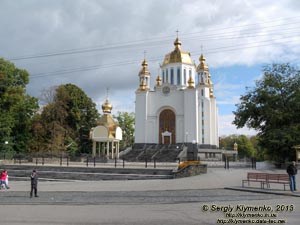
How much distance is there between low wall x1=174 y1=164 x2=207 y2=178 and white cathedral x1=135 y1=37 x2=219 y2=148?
81.6 ft

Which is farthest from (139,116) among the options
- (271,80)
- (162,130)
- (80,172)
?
(80,172)

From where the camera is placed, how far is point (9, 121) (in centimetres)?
4294

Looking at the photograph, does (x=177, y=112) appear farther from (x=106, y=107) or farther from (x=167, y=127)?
(x=106, y=107)

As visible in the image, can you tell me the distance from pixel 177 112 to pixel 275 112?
67.6 ft

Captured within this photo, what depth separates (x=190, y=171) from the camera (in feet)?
74.6

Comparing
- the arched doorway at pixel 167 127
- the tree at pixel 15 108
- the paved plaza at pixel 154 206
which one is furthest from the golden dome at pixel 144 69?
the paved plaza at pixel 154 206

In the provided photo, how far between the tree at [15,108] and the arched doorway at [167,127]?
61.3 ft

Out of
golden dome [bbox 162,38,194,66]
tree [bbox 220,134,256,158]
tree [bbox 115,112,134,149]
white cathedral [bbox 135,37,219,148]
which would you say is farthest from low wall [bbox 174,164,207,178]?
tree [bbox 220,134,256,158]

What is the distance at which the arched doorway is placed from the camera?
51.7 m

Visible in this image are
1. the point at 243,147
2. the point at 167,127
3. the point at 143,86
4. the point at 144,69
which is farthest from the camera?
the point at 243,147

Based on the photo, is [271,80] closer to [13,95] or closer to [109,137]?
[109,137]

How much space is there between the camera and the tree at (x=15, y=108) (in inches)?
1693

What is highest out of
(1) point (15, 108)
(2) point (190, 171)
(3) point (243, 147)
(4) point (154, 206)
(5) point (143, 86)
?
(5) point (143, 86)

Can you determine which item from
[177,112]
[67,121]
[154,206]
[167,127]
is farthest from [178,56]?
[154,206]
